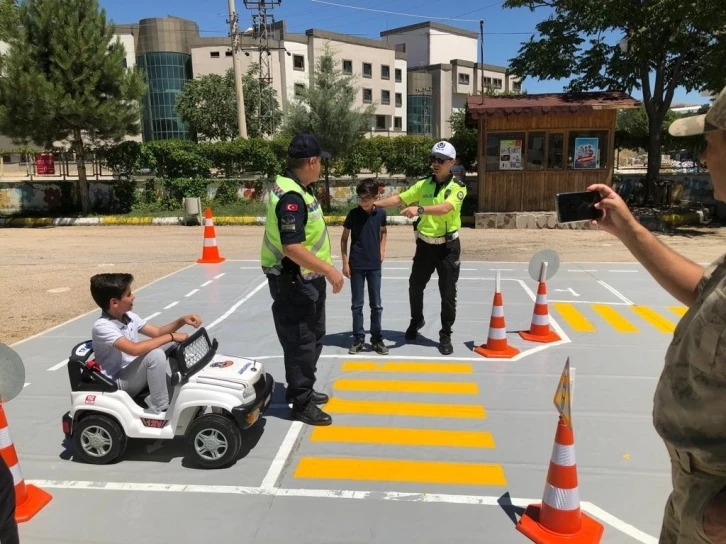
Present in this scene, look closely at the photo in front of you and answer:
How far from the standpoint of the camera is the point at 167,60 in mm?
58375

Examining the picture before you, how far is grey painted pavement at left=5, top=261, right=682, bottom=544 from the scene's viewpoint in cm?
310

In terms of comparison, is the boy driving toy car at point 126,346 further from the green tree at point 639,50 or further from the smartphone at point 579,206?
the green tree at point 639,50

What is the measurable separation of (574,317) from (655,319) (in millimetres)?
980

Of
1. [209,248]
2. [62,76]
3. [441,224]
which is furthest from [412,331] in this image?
[62,76]

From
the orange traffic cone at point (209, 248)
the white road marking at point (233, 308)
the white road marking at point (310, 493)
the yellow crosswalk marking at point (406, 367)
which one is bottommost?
the white road marking at point (310, 493)

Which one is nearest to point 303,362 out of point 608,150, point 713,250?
point 713,250

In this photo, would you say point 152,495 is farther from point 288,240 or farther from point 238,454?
point 288,240

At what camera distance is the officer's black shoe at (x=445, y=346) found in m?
5.82

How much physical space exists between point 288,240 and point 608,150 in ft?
52.8

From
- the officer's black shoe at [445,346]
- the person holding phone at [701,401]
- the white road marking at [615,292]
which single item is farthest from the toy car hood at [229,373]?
the white road marking at [615,292]

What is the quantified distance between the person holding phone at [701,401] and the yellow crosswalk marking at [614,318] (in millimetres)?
5302

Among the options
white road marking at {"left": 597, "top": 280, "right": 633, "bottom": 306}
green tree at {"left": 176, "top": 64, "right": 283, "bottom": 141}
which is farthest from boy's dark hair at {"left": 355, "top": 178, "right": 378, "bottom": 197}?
green tree at {"left": 176, "top": 64, "right": 283, "bottom": 141}

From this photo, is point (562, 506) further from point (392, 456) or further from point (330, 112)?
point (330, 112)

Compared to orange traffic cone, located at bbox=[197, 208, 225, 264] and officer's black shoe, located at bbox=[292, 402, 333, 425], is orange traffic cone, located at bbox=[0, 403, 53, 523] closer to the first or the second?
officer's black shoe, located at bbox=[292, 402, 333, 425]
